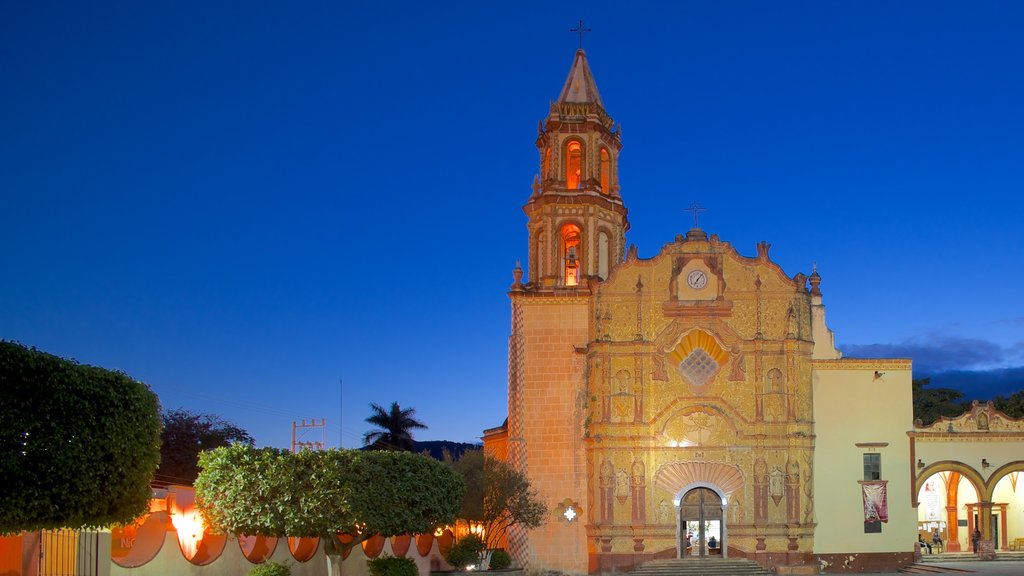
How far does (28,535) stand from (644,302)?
26.3 meters

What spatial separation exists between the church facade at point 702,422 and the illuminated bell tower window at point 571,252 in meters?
1.47

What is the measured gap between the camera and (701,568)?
4134cm

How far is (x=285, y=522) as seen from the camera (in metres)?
30.4

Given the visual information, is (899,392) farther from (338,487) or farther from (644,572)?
(338,487)

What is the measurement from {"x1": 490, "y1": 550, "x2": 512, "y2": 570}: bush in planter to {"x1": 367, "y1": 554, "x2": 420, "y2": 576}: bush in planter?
25.1 feet

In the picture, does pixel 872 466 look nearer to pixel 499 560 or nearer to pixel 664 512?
pixel 664 512

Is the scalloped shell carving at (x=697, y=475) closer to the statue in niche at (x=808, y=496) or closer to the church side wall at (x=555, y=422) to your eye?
the statue in niche at (x=808, y=496)

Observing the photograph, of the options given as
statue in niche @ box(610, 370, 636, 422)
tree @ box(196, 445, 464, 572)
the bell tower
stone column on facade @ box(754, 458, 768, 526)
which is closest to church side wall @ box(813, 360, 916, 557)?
stone column on facade @ box(754, 458, 768, 526)

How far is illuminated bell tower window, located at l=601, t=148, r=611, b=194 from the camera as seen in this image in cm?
4797

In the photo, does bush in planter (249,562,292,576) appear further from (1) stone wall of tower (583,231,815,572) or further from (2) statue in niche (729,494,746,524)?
(2) statue in niche (729,494,746,524)

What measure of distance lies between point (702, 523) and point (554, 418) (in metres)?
6.77

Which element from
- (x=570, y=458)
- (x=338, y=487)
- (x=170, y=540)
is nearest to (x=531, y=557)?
(x=570, y=458)

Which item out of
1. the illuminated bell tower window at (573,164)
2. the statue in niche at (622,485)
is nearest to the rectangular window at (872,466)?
the statue in niche at (622,485)

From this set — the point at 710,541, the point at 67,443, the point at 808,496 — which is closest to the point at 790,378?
the point at 808,496
